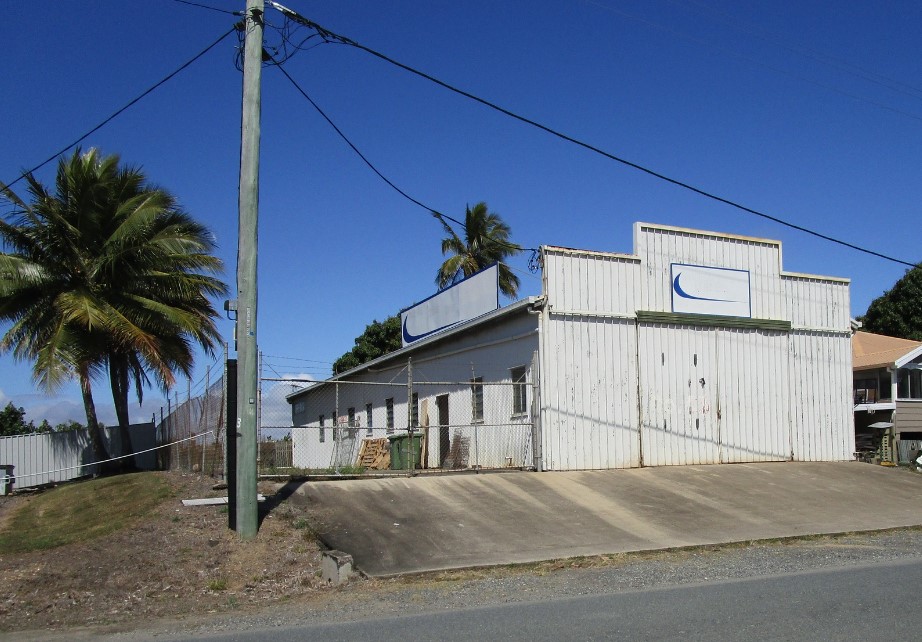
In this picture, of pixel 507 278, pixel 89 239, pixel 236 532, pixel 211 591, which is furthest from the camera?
pixel 507 278

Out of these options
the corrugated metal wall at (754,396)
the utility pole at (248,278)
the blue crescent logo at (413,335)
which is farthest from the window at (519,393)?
the utility pole at (248,278)

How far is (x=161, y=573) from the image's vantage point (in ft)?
33.3

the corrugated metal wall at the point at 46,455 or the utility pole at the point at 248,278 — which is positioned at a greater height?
the utility pole at the point at 248,278

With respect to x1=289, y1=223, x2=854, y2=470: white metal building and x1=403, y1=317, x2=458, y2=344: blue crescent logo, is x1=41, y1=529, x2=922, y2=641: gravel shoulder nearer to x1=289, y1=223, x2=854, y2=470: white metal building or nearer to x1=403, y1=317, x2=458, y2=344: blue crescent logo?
x1=289, y1=223, x2=854, y2=470: white metal building

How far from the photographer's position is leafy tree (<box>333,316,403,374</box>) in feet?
166

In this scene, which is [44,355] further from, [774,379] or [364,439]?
[774,379]

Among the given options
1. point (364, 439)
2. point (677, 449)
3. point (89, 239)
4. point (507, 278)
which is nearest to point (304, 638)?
point (677, 449)

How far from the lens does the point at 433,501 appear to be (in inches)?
565

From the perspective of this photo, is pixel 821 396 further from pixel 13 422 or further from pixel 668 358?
pixel 13 422

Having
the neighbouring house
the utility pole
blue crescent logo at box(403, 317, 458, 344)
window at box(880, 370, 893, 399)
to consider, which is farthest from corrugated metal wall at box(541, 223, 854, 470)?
the utility pole

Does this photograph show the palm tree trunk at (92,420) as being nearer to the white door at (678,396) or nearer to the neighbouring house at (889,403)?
the white door at (678,396)

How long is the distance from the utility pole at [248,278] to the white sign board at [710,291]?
11.0 m

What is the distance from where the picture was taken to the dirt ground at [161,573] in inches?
351

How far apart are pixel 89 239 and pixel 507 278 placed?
73.6 ft
